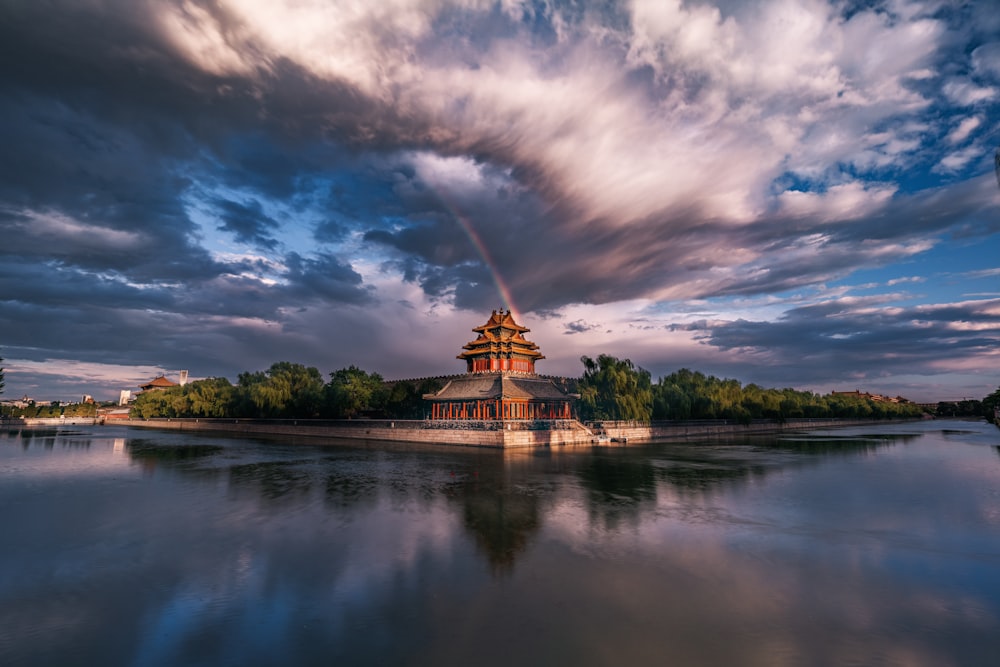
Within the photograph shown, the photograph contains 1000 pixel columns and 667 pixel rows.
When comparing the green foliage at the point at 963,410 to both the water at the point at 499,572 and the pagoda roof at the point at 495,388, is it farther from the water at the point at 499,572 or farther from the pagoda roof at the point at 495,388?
the water at the point at 499,572

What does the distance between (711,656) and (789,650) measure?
4.42 feet

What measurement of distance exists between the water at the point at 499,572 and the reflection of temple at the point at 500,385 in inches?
950

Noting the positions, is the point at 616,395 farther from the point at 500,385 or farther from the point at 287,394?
the point at 287,394

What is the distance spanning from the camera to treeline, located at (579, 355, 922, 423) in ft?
163

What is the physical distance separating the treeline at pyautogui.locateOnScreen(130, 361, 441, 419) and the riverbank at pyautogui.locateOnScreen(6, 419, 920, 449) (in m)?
1.77

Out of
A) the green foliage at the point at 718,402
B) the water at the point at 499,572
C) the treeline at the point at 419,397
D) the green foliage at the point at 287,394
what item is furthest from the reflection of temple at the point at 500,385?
the water at the point at 499,572

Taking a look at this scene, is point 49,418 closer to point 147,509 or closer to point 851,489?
point 147,509

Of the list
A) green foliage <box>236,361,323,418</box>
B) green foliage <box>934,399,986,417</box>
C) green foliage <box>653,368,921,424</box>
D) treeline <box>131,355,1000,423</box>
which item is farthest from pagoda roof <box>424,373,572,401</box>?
green foliage <box>934,399,986,417</box>

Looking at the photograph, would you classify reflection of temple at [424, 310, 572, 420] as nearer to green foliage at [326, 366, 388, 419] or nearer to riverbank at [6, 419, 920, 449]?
riverbank at [6, 419, 920, 449]

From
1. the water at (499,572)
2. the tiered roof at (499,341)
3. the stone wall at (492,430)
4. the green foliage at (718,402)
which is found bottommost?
the water at (499,572)

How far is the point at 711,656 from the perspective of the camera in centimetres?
723

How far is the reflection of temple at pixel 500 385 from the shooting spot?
4816cm

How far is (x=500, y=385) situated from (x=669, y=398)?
22.7m

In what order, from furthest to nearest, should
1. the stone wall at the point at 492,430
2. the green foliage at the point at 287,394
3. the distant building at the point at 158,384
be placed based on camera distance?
the distant building at the point at 158,384 → the green foliage at the point at 287,394 → the stone wall at the point at 492,430
